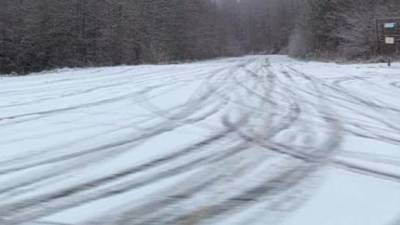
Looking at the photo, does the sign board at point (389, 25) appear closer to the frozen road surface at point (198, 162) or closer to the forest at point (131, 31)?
the forest at point (131, 31)

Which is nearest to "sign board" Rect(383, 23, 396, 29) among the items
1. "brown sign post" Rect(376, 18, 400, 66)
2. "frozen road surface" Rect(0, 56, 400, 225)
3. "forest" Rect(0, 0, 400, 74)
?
"brown sign post" Rect(376, 18, 400, 66)

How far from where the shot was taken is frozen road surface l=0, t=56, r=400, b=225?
4.70 metres

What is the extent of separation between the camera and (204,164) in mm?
6387

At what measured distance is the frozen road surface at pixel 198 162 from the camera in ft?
15.4

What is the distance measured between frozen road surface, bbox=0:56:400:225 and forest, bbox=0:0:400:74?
30910 mm

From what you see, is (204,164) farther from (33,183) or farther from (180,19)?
(180,19)

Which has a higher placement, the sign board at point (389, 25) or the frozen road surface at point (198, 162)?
the sign board at point (389, 25)

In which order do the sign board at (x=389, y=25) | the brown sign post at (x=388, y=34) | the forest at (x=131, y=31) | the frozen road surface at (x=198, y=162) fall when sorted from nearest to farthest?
the frozen road surface at (x=198, y=162) < the sign board at (x=389, y=25) < the brown sign post at (x=388, y=34) < the forest at (x=131, y=31)

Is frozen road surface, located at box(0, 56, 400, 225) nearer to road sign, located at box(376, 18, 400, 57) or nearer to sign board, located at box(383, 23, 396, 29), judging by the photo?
sign board, located at box(383, 23, 396, 29)

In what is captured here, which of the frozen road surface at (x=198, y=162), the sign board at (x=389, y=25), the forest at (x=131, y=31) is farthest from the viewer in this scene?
the forest at (x=131, y=31)

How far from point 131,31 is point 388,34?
85.8 ft

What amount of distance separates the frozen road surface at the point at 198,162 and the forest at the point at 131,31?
101ft

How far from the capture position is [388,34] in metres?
35.7

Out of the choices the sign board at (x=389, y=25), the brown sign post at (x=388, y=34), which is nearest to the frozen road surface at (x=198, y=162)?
the sign board at (x=389, y=25)
